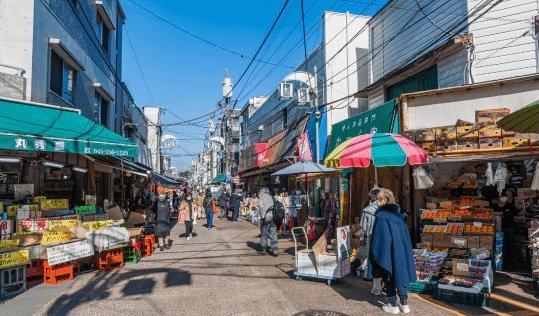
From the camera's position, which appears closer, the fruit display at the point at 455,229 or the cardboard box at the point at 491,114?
the fruit display at the point at 455,229

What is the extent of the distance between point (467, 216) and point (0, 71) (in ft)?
37.0

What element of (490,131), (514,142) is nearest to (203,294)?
(490,131)

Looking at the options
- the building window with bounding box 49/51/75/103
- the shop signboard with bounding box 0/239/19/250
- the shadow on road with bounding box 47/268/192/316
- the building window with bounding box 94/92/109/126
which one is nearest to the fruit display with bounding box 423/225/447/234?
the shadow on road with bounding box 47/268/192/316

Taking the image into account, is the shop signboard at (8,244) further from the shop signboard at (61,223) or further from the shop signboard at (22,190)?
the shop signboard at (22,190)

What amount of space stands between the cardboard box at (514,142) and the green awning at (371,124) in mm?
2812

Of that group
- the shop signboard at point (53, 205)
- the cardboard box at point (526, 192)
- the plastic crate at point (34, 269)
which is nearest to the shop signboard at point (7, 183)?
the shop signboard at point (53, 205)

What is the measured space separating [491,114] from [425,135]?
1525 millimetres

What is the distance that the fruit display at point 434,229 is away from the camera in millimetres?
8430

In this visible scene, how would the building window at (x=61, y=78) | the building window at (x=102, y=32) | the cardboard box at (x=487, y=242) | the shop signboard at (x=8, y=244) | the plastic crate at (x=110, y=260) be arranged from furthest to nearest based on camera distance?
the building window at (x=102, y=32) → the building window at (x=61, y=78) → the plastic crate at (x=110, y=260) → the cardboard box at (x=487, y=242) → the shop signboard at (x=8, y=244)

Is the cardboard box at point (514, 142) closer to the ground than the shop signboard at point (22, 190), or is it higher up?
higher up

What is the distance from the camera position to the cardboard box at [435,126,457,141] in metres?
9.41

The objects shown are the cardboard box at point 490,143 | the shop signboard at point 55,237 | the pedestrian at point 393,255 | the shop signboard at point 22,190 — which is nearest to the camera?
the pedestrian at point 393,255

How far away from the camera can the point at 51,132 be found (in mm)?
8914

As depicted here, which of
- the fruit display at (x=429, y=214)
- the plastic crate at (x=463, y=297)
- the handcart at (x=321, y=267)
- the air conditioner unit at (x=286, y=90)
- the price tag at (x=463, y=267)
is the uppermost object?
the air conditioner unit at (x=286, y=90)
